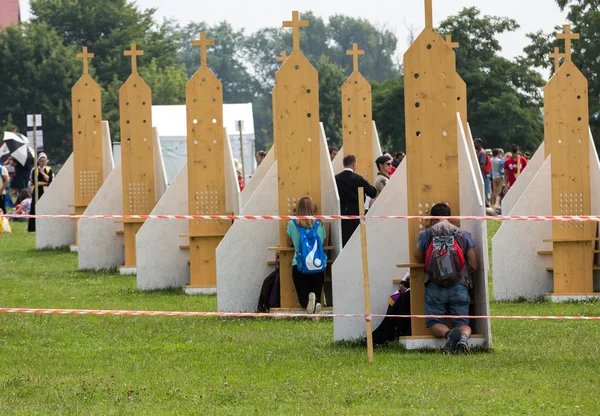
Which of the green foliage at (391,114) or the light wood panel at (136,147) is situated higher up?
the green foliage at (391,114)

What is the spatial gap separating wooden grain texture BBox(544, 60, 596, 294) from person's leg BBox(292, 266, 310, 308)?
3.24 metres

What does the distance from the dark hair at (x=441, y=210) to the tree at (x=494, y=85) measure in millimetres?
42246

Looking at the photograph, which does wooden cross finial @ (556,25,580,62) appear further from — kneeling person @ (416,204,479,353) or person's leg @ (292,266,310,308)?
kneeling person @ (416,204,479,353)

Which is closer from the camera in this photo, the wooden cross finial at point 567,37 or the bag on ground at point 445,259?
the bag on ground at point 445,259

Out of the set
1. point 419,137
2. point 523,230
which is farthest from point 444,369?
point 523,230

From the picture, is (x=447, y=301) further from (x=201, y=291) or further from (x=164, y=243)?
(x=164, y=243)

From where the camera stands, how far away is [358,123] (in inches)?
896

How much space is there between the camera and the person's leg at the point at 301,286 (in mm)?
14047

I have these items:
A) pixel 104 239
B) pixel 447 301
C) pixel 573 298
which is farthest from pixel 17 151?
pixel 447 301

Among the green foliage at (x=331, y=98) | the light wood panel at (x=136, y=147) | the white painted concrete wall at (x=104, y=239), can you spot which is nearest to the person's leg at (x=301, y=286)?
the light wood panel at (x=136, y=147)

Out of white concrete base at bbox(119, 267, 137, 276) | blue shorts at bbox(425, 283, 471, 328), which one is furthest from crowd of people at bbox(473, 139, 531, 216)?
blue shorts at bbox(425, 283, 471, 328)

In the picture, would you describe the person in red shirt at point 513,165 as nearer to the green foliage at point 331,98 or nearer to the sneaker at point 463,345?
the sneaker at point 463,345

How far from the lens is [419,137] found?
1173cm

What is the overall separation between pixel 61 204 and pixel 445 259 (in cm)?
1521
